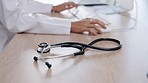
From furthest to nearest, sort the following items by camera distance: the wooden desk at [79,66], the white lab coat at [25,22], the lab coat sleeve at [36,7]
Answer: the lab coat sleeve at [36,7] < the white lab coat at [25,22] < the wooden desk at [79,66]

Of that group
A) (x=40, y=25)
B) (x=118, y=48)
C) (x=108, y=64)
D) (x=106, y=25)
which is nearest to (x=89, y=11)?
(x=106, y=25)

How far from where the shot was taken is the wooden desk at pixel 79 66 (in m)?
0.73

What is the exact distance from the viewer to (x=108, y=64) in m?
0.82

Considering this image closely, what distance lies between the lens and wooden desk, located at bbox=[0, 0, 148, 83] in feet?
2.38

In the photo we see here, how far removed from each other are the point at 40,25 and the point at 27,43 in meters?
0.17

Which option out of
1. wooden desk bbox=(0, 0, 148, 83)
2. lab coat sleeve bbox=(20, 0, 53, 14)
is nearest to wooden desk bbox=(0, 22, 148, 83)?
wooden desk bbox=(0, 0, 148, 83)

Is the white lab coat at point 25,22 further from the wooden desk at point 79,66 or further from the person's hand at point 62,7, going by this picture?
the person's hand at point 62,7

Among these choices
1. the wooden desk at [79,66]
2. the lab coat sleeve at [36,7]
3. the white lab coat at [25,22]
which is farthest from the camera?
the lab coat sleeve at [36,7]

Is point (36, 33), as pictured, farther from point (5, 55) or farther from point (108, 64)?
point (108, 64)

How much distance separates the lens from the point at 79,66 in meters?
0.81

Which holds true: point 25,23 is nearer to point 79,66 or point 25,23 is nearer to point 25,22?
point 25,22

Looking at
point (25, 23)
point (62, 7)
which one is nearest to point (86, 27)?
point (25, 23)

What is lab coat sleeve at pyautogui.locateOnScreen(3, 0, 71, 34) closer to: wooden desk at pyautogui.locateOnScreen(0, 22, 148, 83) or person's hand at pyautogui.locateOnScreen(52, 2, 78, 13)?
wooden desk at pyautogui.locateOnScreen(0, 22, 148, 83)

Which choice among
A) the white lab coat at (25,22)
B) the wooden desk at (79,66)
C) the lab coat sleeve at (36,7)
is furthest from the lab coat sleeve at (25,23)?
the lab coat sleeve at (36,7)
